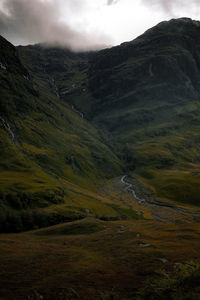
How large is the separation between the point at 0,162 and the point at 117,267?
143 m

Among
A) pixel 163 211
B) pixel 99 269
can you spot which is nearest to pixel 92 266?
pixel 99 269

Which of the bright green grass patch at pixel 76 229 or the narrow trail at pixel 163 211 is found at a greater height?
the bright green grass patch at pixel 76 229

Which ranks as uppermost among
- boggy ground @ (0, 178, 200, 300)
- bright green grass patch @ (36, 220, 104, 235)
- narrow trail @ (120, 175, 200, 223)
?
boggy ground @ (0, 178, 200, 300)

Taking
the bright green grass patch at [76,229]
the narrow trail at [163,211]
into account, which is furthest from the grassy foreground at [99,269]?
the narrow trail at [163,211]

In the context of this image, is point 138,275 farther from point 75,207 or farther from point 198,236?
point 75,207

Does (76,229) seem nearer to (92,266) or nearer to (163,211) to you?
(92,266)

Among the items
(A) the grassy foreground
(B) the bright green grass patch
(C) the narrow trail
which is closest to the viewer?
(A) the grassy foreground

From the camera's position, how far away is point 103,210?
13400 centimetres

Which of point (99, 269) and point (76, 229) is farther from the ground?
point (99, 269)

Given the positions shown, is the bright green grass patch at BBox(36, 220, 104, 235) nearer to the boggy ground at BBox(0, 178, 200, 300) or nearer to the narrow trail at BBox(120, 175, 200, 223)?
the boggy ground at BBox(0, 178, 200, 300)

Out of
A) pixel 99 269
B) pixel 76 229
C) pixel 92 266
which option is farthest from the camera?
pixel 76 229

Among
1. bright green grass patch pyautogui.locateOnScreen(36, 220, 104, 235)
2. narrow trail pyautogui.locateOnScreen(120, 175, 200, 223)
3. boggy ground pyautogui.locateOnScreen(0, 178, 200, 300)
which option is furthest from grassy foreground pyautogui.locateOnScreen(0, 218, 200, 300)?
narrow trail pyautogui.locateOnScreen(120, 175, 200, 223)

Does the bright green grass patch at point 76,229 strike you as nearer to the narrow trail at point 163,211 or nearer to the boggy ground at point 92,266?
the boggy ground at point 92,266

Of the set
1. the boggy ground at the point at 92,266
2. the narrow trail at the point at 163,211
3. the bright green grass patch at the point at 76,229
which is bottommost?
the narrow trail at the point at 163,211
